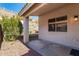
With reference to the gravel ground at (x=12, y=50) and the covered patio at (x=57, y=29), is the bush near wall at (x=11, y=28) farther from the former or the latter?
the covered patio at (x=57, y=29)

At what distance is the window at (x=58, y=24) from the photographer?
995cm

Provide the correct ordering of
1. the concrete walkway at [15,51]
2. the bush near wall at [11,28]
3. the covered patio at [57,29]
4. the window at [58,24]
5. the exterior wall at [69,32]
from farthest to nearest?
1. the bush near wall at [11,28]
2. the window at [58,24]
3. the exterior wall at [69,32]
4. the covered patio at [57,29]
5. the concrete walkway at [15,51]

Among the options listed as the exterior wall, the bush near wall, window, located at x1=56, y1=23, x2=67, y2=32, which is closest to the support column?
the bush near wall

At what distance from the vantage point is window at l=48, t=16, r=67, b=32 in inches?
392

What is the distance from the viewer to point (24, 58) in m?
4.65

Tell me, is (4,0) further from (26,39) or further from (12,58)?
(26,39)

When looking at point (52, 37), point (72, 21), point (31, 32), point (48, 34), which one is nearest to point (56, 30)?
Answer: point (52, 37)

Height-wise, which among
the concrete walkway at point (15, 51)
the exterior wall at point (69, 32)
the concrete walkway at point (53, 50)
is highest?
the exterior wall at point (69, 32)

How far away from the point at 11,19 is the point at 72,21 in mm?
4049

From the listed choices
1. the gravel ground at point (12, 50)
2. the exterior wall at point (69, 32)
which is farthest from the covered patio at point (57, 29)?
the gravel ground at point (12, 50)

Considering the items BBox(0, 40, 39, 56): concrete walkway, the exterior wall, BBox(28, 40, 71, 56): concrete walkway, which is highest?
the exterior wall

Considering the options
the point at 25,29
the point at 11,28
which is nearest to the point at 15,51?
the point at 11,28

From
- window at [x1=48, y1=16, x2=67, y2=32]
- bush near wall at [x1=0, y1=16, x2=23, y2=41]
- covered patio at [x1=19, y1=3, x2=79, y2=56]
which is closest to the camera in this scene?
covered patio at [x1=19, y1=3, x2=79, y2=56]

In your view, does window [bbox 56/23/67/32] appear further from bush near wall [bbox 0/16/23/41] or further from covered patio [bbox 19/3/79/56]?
bush near wall [bbox 0/16/23/41]
